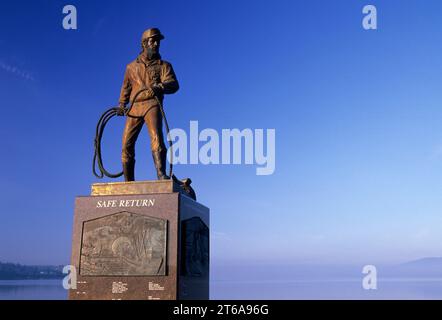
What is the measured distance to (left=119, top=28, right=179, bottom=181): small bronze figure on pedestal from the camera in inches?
466

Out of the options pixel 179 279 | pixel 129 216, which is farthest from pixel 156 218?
Result: pixel 179 279

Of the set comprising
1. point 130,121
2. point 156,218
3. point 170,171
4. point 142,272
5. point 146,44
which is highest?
point 146,44

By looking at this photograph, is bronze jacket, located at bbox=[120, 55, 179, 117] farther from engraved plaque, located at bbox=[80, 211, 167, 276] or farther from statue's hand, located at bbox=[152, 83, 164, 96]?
engraved plaque, located at bbox=[80, 211, 167, 276]

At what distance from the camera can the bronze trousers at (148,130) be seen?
11.8 metres

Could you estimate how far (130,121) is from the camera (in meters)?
12.2

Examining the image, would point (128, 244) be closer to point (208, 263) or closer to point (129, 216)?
point (129, 216)

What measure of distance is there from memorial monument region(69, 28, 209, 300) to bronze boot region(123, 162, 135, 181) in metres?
0.02

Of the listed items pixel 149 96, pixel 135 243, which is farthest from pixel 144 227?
pixel 149 96

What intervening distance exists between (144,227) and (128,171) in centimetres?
187

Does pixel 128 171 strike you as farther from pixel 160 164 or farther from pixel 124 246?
pixel 124 246

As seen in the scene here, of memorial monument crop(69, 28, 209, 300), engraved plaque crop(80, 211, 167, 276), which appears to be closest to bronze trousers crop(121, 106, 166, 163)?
memorial monument crop(69, 28, 209, 300)

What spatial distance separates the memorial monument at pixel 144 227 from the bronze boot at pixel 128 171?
23 millimetres
